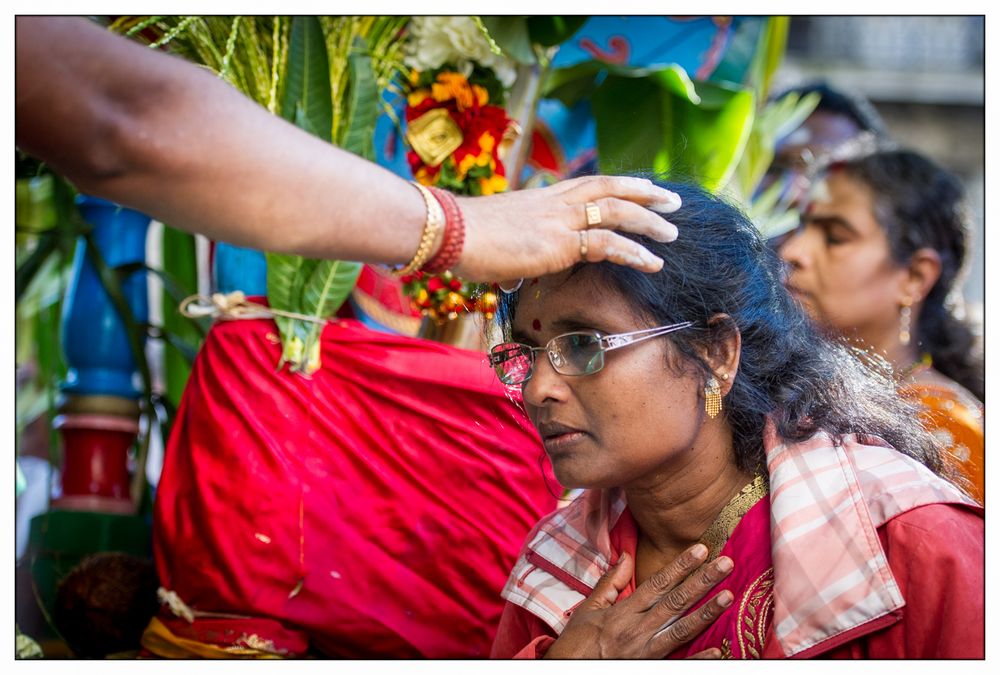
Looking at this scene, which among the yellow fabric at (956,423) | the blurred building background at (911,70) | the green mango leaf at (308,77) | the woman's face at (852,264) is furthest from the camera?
the blurred building background at (911,70)

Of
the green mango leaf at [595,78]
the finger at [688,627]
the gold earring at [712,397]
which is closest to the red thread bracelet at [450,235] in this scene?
the gold earring at [712,397]

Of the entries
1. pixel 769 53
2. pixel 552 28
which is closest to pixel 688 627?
pixel 552 28

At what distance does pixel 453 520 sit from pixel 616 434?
30.8 inches

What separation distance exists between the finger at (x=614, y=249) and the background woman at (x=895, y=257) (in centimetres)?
228

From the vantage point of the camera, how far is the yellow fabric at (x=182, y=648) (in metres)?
2.52

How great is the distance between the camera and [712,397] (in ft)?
6.89

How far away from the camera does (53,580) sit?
2986 mm

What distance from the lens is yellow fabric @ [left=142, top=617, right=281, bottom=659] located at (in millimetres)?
2523

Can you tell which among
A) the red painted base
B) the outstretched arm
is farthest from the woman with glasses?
the red painted base

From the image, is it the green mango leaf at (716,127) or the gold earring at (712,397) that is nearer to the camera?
the gold earring at (712,397)

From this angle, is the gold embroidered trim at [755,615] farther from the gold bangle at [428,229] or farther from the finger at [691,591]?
the gold bangle at [428,229]
